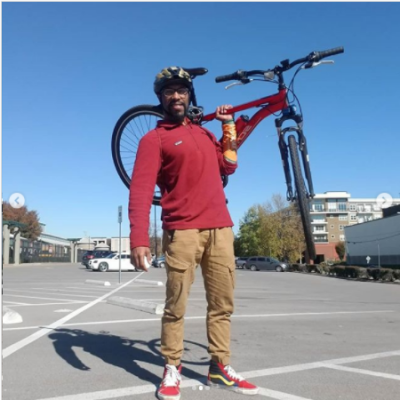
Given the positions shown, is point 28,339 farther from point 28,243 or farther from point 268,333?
point 28,243

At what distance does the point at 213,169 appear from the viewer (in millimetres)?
3623

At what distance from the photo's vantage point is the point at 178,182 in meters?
3.49

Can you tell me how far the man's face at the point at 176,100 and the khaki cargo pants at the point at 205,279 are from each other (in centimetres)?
98

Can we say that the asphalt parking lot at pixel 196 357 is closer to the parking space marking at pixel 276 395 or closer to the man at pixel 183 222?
the parking space marking at pixel 276 395

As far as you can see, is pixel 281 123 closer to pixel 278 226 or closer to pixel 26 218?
pixel 278 226

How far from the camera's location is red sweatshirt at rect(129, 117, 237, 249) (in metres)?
3.39

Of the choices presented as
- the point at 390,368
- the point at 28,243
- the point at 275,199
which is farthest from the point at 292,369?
Result: the point at 28,243

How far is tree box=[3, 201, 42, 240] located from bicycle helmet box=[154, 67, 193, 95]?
229ft

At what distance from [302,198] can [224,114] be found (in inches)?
40.0

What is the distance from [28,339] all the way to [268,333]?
115 inches

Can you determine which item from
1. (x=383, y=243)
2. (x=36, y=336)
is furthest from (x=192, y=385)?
(x=383, y=243)

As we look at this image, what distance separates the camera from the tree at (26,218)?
68625mm

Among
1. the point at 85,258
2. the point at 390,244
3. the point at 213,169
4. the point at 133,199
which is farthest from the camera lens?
the point at 85,258

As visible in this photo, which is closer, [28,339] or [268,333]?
[28,339]
